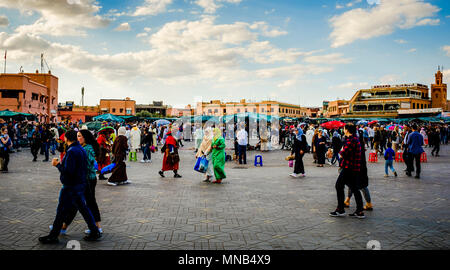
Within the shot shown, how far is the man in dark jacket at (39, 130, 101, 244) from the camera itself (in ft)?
14.4

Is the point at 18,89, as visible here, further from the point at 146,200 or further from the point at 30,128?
the point at 146,200

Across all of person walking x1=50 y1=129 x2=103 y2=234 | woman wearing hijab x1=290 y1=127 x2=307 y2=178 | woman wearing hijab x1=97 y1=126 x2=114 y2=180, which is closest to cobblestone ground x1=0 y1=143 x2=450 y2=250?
person walking x1=50 y1=129 x2=103 y2=234

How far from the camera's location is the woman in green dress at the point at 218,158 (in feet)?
31.8

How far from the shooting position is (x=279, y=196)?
25.1 feet

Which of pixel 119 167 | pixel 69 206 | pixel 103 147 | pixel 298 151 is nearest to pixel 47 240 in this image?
pixel 69 206

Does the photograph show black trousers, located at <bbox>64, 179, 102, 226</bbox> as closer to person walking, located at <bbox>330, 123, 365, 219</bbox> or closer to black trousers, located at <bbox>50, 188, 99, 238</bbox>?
black trousers, located at <bbox>50, 188, 99, 238</bbox>

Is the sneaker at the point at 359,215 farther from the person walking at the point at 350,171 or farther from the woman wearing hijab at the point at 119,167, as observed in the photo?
the woman wearing hijab at the point at 119,167

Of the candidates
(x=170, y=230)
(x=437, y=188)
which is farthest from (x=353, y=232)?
(x=437, y=188)

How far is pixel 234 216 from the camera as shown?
19.1ft

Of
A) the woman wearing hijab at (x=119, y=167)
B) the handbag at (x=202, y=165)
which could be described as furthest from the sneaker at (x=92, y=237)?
the handbag at (x=202, y=165)

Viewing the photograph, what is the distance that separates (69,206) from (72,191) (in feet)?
0.70

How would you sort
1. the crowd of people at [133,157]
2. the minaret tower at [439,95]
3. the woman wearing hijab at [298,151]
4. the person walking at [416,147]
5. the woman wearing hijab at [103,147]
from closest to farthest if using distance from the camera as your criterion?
the crowd of people at [133,157] < the woman wearing hijab at [103,147] < the person walking at [416,147] < the woman wearing hijab at [298,151] < the minaret tower at [439,95]

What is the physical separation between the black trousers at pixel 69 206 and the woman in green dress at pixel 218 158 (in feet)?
17.8

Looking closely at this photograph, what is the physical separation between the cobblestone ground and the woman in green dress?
539 millimetres
